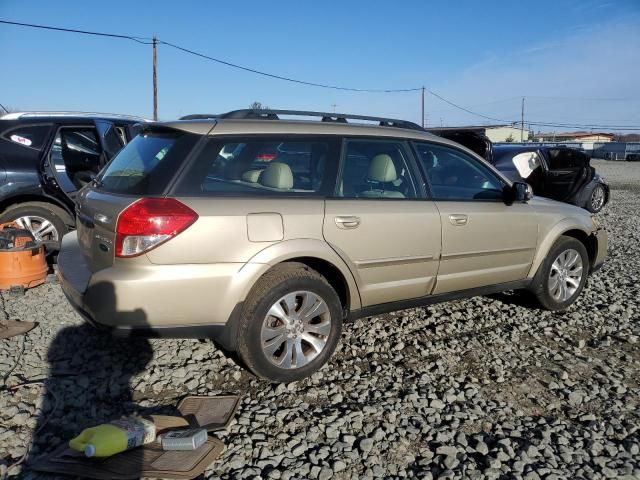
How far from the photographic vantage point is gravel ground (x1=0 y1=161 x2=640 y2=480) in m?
2.71

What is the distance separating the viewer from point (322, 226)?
3455mm

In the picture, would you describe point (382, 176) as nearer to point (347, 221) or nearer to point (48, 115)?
point (347, 221)

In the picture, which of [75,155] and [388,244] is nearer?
[388,244]

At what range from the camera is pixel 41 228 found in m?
5.85

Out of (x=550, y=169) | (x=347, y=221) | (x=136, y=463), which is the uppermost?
(x=550, y=169)

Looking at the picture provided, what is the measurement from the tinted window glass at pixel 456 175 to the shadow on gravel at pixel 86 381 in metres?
2.47

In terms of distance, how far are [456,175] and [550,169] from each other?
7.71 m

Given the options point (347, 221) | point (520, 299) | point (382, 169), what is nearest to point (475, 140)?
point (520, 299)

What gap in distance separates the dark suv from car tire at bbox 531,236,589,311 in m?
4.83

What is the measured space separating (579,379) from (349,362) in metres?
1.60

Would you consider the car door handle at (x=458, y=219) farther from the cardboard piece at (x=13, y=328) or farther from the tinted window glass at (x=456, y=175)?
the cardboard piece at (x=13, y=328)

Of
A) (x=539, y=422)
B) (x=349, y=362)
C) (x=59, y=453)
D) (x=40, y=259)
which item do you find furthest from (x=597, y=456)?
(x=40, y=259)

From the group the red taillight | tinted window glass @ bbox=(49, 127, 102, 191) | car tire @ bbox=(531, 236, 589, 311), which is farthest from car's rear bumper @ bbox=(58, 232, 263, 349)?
tinted window glass @ bbox=(49, 127, 102, 191)

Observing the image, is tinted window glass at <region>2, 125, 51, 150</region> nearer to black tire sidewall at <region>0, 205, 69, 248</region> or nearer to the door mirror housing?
black tire sidewall at <region>0, 205, 69, 248</region>
